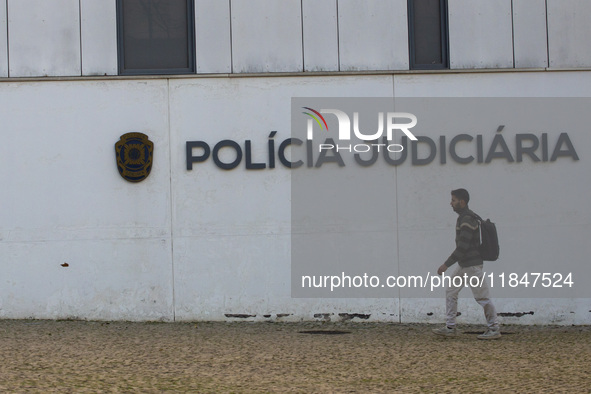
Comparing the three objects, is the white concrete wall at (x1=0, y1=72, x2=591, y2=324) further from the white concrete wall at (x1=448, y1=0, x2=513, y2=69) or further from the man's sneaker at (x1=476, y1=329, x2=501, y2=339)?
the man's sneaker at (x1=476, y1=329, x2=501, y2=339)

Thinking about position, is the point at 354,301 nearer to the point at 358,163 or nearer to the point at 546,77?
the point at 358,163

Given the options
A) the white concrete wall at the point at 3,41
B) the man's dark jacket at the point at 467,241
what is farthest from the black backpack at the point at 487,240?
the white concrete wall at the point at 3,41

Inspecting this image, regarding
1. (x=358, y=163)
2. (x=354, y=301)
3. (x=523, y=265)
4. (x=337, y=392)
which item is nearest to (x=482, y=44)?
(x=358, y=163)

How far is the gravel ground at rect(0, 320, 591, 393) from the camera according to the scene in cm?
740

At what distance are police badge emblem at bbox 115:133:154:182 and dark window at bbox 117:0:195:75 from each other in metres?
1.06

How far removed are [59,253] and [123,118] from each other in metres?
2.13

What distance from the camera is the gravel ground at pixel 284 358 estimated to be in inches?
291

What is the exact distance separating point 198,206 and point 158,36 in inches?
102

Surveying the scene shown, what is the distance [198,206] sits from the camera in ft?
39.1

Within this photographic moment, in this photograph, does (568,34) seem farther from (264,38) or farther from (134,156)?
A: (134,156)

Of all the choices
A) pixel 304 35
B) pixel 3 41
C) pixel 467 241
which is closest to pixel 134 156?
pixel 3 41

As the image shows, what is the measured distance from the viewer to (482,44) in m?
12.1

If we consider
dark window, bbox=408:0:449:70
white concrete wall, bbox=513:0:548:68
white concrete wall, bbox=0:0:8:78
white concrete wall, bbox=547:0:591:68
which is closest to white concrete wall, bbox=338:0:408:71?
dark window, bbox=408:0:449:70

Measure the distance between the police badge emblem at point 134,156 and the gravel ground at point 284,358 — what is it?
83.7 inches
